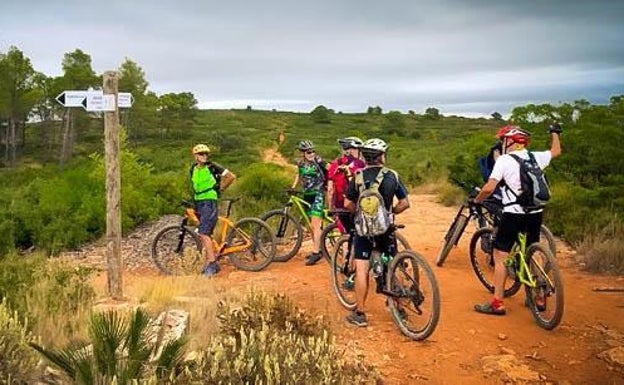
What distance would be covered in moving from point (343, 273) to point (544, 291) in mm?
2125

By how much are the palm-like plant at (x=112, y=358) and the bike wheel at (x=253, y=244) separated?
5.07 m

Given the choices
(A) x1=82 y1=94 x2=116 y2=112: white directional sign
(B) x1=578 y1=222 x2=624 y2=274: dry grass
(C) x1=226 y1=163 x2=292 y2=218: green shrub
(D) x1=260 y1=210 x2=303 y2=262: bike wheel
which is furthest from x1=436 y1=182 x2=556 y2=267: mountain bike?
(C) x1=226 y1=163 x2=292 y2=218: green shrub

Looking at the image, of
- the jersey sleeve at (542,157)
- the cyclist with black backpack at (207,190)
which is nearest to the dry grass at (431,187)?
the cyclist with black backpack at (207,190)

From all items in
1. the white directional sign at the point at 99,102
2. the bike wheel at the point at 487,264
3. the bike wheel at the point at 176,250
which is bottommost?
the bike wheel at the point at 176,250

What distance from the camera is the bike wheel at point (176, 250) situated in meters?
9.18

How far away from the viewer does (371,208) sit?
5.80 m

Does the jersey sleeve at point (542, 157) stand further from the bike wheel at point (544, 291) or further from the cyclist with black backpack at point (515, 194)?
the bike wheel at point (544, 291)

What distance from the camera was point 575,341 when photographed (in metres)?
5.76

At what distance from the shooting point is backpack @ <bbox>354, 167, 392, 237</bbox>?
19.1 feet

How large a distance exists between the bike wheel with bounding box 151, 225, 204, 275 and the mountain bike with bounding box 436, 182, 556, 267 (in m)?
3.38

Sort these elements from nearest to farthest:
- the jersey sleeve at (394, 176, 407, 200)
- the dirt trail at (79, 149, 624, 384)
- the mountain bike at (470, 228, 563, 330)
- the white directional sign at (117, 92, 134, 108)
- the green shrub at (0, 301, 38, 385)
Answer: the green shrub at (0, 301, 38, 385)
the dirt trail at (79, 149, 624, 384)
the mountain bike at (470, 228, 563, 330)
the jersey sleeve at (394, 176, 407, 200)
the white directional sign at (117, 92, 134, 108)

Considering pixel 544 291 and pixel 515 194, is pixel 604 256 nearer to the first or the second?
pixel 544 291

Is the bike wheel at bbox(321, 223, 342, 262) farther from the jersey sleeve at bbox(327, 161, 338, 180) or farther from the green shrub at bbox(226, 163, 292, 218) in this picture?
the green shrub at bbox(226, 163, 292, 218)

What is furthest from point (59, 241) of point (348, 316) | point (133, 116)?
point (133, 116)
